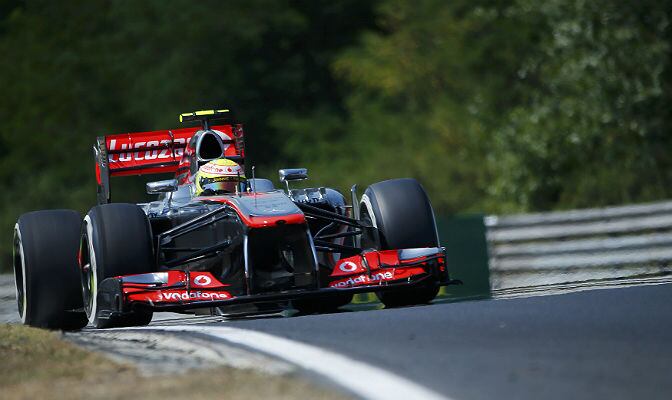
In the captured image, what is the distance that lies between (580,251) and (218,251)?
5227 mm

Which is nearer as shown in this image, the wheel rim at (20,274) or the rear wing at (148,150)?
the wheel rim at (20,274)

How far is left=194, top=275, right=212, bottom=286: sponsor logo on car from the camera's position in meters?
10.8

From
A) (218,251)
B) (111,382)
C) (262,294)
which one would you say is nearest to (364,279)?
(262,294)

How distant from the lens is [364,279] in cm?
1105

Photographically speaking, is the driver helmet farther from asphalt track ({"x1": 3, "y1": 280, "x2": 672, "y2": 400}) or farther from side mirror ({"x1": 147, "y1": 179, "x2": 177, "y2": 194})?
asphalt track ({"x1": 3, "y1": 280, "x2": 672, "y2": 400})

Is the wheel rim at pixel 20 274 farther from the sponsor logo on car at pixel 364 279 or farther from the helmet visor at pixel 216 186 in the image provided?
the sponsor logo on car at pixel 364 279

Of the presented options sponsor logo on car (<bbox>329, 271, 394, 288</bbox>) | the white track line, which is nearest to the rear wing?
sponsor logo on car (<bbox>329, 271, 394, 288</bbox>)

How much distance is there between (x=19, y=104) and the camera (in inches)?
1747

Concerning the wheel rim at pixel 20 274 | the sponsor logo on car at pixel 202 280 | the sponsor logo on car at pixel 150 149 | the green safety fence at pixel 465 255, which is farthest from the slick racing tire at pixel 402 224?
the wheel rim at pixel 20 274

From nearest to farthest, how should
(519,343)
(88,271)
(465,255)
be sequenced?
(519,343), (88,271), (465,255)

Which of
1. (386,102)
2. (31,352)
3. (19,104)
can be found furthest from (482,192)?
(31,352)

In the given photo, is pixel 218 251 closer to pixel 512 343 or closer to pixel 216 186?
pixel 216 186

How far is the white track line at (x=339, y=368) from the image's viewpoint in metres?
6.09

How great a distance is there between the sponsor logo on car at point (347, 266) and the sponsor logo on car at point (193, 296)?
3.19 ft
